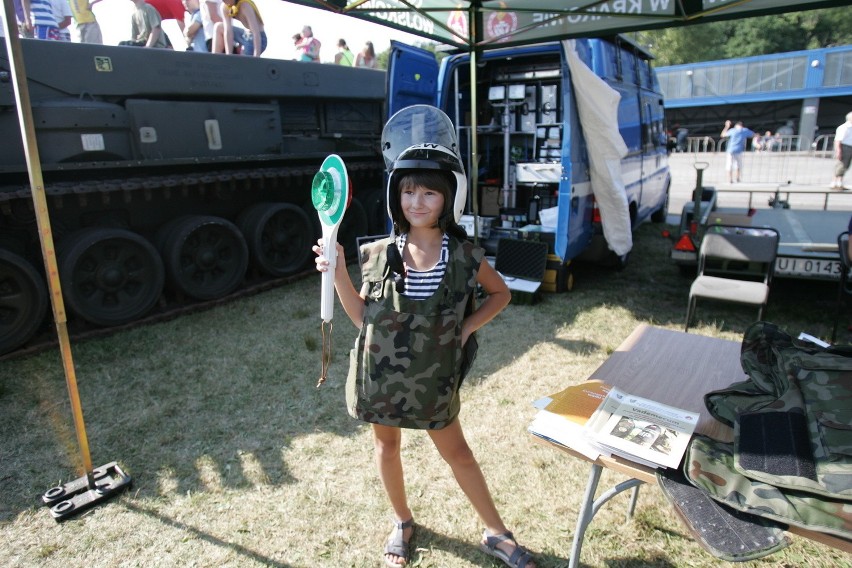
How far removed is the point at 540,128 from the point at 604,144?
1076 mm

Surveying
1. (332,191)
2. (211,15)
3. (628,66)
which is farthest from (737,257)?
(211,15)

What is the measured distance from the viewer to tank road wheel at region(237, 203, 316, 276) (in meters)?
6.34

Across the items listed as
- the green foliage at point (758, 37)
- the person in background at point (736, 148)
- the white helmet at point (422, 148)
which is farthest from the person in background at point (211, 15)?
the green foliage at point (758, 37)

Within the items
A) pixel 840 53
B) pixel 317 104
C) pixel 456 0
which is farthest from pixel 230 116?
pixel 840 53

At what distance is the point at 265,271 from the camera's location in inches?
258

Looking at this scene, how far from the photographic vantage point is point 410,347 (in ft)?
6.28

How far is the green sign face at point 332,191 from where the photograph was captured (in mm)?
1913

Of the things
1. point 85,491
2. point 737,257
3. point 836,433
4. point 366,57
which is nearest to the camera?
point 836,433

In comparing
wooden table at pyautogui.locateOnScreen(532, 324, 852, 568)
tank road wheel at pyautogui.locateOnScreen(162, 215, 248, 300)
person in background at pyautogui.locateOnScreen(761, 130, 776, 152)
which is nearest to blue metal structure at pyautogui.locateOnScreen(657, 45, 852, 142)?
person in background at pyautogui.locateOnScreen(761, 130, 776, 152)

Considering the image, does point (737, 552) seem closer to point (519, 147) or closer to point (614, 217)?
point (614, 217)

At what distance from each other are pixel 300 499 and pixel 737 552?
207cm

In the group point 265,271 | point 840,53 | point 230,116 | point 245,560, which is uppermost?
point 840,53

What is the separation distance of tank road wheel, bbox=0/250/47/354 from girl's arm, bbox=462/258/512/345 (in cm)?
430

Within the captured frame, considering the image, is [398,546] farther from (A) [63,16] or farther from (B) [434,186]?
(A) [63,16]
